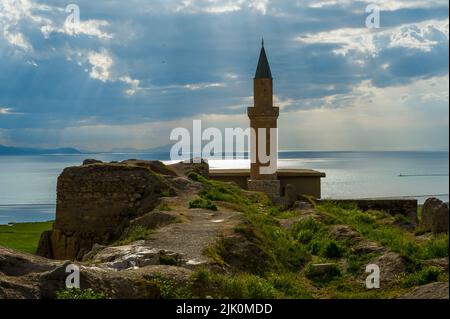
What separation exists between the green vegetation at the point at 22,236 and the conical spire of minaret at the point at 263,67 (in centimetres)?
1610

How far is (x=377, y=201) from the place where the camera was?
24.9 metres

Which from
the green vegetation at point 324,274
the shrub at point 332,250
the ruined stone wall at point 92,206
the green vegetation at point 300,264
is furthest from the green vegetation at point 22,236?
the green vegetation at point 324,274

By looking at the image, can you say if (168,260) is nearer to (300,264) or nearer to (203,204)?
(300,264)

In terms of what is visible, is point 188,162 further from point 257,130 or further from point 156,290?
point 156,290

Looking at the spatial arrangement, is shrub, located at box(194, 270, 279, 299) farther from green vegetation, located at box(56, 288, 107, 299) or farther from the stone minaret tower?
the stone minaret tower

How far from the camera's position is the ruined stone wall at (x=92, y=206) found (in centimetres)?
1516

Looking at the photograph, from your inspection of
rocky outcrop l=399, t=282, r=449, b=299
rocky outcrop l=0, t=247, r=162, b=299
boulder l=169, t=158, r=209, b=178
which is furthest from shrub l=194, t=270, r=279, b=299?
boulder l=169, t=158, r=209, b=178

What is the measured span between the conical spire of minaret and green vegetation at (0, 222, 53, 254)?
52.8ft

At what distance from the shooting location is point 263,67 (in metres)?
39.2

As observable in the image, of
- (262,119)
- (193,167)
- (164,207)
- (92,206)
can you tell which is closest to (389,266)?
(164,207)

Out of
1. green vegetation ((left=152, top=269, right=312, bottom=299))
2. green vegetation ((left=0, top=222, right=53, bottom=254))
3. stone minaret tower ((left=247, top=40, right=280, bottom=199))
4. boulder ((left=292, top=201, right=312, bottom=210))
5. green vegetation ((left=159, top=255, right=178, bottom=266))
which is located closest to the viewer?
green vegetation ((left=152, top=269, right=312, bottom=299))

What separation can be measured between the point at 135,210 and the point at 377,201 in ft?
41.6

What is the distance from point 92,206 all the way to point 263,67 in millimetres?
25461

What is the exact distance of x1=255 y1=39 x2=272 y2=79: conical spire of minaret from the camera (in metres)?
38.8
